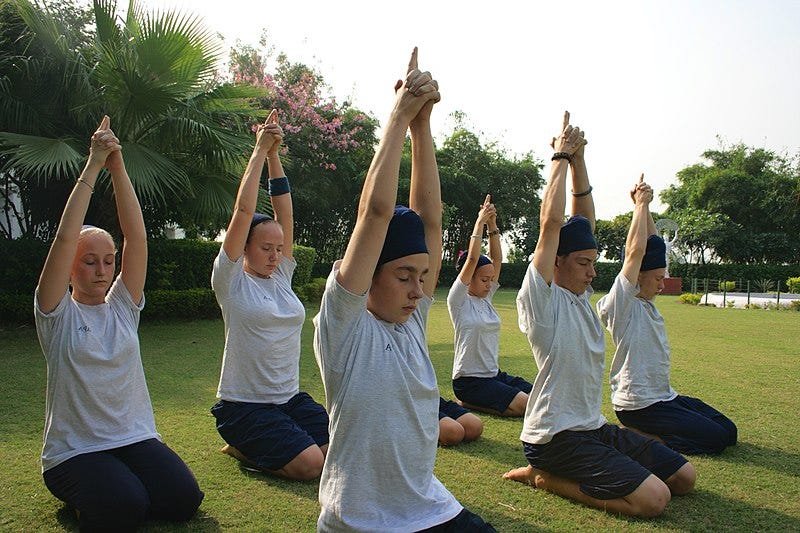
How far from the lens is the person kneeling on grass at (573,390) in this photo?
4152 mm

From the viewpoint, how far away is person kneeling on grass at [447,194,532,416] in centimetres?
666

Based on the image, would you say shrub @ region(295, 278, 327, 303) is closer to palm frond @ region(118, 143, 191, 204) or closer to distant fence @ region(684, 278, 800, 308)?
palm frond @ region(118, 143, 191, 204)

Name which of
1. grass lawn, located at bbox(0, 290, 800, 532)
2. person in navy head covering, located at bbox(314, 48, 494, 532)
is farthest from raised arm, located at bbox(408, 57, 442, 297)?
grass lawn, located at bbox(0, 290, 800, 532)

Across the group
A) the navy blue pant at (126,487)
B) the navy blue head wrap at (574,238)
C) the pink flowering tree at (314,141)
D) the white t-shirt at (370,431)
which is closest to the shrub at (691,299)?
the pink flowering tree at (314,141)

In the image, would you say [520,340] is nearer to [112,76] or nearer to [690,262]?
[112,76]

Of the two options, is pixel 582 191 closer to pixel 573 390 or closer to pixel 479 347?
pixel 573 390

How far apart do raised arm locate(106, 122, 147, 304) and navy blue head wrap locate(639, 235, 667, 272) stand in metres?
3.95

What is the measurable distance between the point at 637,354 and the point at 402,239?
12.0 feet

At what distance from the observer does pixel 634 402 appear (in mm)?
5660

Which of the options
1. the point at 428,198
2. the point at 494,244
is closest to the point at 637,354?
the point at 494,244

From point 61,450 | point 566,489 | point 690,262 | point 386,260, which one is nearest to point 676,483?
point 566,489

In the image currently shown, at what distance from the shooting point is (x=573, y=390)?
439 centimetres

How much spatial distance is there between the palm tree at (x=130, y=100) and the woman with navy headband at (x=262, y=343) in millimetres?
5413

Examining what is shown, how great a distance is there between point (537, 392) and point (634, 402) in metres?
1.59
